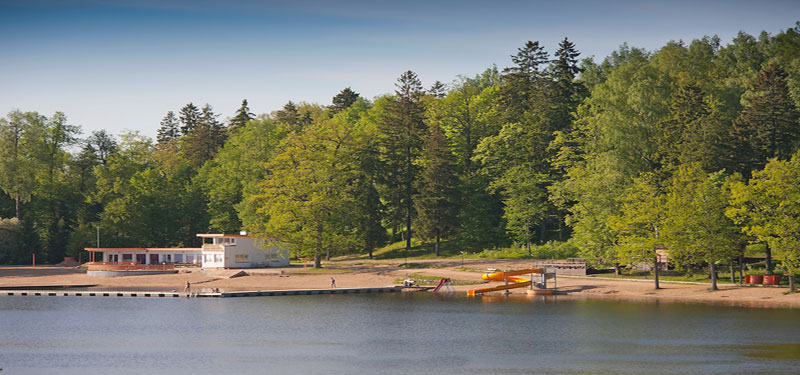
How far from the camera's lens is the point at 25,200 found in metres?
116

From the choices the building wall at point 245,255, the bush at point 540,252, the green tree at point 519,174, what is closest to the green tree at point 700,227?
the bush at point 540,252

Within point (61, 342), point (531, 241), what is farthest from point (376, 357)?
point (531, 241)

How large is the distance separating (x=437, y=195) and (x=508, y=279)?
23.2m

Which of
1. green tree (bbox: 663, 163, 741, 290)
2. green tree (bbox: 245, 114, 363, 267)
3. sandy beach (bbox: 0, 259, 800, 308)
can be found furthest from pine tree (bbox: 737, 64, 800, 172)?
green tree (bbox: 245, 114, 363, 267)

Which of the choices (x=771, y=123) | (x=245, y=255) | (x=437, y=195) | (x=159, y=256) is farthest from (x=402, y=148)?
(x=771, y=123)

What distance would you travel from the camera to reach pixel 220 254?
324 ft

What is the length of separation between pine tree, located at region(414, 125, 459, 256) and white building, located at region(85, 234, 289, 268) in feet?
59.5

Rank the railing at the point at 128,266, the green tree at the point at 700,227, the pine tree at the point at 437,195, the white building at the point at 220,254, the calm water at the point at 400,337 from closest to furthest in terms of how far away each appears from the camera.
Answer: the calm water at the point at 400,337 < the green tree at the point at 700,227 < the white building at the point at 220,254 < the pine tree at the point at 437,195 < the railing at the point at 128,266

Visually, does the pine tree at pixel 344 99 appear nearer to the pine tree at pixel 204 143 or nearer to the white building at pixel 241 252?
the pine tree at pixel 204 143

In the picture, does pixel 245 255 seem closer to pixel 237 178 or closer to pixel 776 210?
pixel 237 178

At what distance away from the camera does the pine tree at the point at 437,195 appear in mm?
101000

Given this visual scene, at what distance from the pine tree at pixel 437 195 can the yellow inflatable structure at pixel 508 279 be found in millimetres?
19573

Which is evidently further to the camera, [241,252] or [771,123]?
[241,252]

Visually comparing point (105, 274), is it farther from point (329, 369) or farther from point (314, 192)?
point (329, 369)
